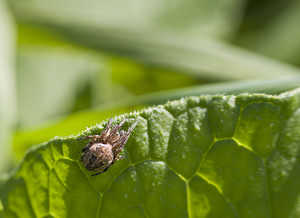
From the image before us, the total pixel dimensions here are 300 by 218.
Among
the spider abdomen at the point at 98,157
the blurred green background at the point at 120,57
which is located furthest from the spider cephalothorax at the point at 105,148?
the blurred green background at the point at 120,57

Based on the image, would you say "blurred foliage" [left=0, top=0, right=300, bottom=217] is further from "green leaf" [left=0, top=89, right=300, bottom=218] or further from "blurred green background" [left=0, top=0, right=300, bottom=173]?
"green leaf" [left=0, top=89, right=300, bottom=218]

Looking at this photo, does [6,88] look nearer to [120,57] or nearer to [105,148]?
[120,57]

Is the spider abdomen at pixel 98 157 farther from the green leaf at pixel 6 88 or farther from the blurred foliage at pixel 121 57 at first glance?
the green leaf at pixel 6 88

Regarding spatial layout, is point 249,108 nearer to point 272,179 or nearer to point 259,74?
point 272,179

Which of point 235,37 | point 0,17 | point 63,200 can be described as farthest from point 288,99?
point 235,37

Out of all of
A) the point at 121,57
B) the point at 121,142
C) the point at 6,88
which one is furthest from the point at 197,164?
the point at 6,88
